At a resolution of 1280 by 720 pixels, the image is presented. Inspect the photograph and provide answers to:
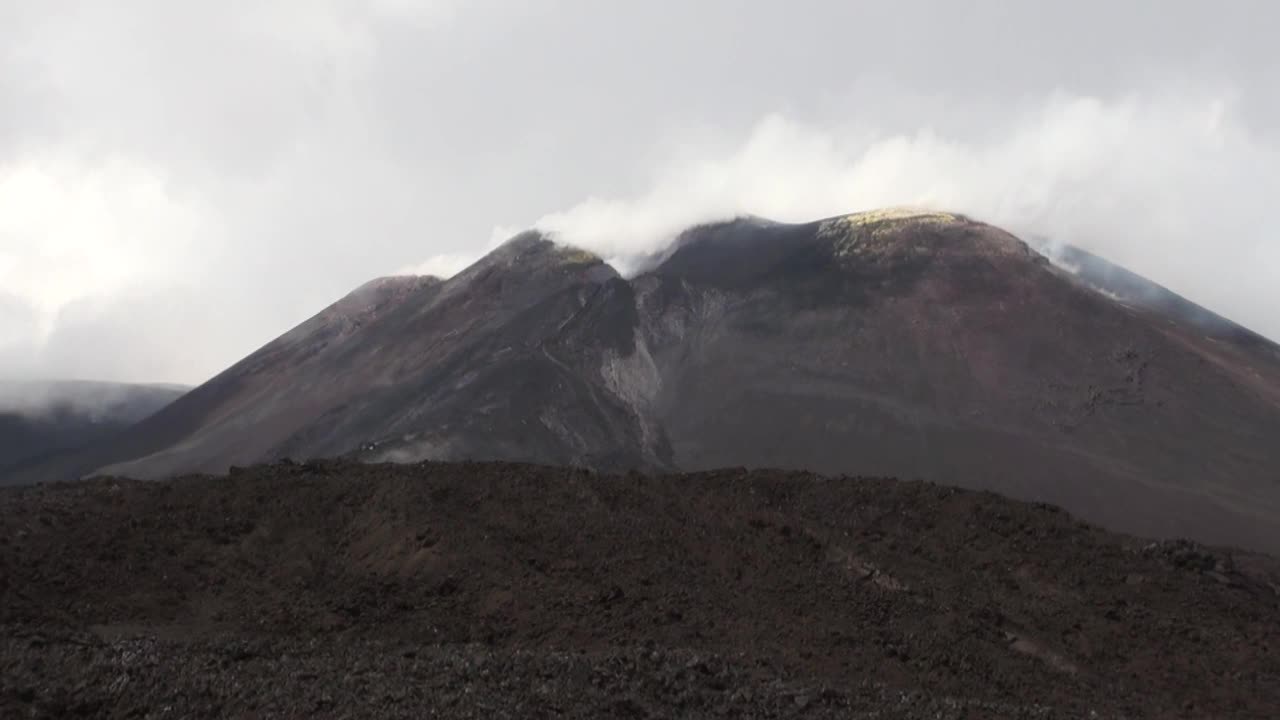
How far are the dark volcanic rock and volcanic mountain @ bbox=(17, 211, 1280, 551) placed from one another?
84.7ft

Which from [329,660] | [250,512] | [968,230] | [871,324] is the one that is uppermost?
[968,230]

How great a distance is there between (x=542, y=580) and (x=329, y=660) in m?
6.01

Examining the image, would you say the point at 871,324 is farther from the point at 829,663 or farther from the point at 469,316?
the point at 829,663

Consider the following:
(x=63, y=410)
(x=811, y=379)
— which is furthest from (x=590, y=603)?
(x=63, y=410)

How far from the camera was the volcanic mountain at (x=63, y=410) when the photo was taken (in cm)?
10775

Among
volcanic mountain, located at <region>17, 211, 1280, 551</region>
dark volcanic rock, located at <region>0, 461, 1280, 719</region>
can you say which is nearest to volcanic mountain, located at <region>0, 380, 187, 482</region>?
volcanic mountain, located at <region>17, 211, 1280, 551</region>

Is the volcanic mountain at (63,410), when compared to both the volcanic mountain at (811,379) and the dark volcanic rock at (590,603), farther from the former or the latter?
the dark volcanic rock at (590,603)

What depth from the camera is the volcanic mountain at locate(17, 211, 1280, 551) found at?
55969mm

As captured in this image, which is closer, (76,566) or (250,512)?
(76,566)

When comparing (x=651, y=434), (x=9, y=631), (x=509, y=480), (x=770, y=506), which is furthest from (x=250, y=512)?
(x=651, y=434)

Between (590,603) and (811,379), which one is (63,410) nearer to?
(811,379)

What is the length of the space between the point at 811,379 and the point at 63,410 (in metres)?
88.0

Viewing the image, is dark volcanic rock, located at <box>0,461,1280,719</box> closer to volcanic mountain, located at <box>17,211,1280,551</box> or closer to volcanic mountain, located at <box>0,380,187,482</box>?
volcanic mountain, located at <box>17,211,1280,551</box>

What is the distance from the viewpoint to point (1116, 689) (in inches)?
848
